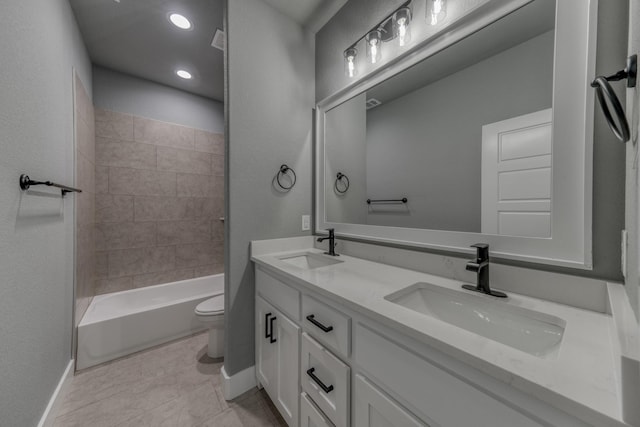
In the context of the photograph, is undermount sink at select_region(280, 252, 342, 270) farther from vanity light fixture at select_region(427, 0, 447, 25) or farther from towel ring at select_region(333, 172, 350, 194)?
vanity light fixture at select_region(427, 0, 447, 25)

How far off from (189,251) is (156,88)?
1895 mm

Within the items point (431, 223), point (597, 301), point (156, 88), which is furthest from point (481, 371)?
point (156, 88)

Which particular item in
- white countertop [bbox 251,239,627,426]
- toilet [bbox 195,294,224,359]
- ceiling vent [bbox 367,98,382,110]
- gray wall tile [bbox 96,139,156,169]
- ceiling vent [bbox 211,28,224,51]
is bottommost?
toilet [bbox 195,294,224,359]

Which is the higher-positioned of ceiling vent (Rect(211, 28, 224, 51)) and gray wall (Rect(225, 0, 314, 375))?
ceiling vent (Rect(211, 28, 224, 51))

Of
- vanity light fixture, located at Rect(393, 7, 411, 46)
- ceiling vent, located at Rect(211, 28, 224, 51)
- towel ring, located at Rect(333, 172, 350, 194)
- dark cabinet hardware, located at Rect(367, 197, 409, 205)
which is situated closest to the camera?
vanity light fixture, located at Rect(393, 7, 411, 46)

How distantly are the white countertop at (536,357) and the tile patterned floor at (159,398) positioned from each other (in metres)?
1.04

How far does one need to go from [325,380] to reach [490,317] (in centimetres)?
65

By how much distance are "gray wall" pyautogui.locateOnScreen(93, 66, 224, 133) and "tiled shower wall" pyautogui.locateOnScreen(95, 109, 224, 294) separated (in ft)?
0.29

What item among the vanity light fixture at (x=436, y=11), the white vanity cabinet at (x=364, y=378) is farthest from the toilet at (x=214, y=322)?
the vanity light fixture at (x=436, y=11)

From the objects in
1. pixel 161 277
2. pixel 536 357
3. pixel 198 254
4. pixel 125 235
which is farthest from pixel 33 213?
pixel 536 357

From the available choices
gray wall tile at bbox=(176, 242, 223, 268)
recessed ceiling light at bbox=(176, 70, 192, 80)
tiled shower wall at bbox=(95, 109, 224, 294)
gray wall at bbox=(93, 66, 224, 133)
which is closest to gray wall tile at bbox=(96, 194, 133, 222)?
tiled shower wall at bbox=(95, 109, 224, 294)

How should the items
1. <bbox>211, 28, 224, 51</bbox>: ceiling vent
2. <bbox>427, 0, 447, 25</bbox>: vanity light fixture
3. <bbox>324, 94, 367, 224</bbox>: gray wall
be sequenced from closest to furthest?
<bbox>427, 0, 447, 25</bbox>: vanity light fixture → <bbox>324, 94, 367, 224</bbox>: gray wall → <bbox>211, 28, 224, 51</bbox>: ceiling vent

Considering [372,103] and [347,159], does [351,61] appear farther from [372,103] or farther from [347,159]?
[347,159]

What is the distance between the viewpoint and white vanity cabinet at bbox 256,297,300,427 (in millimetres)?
1088
